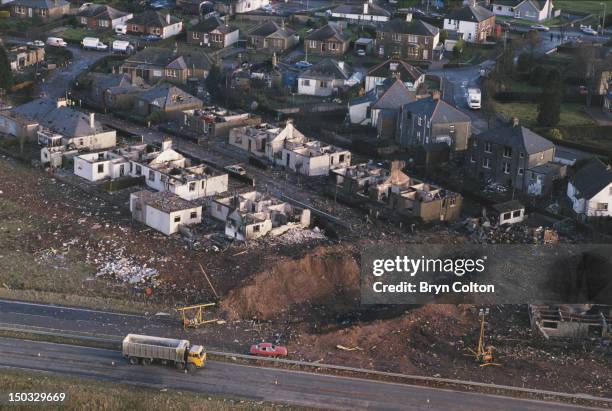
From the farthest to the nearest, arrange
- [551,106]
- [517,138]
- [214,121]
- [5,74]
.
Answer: [5,74], [551,106], [214,121], [517,138]

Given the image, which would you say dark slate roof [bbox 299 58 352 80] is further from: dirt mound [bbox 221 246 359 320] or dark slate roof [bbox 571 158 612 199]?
dirt mound [bbox 221 246 359 320]

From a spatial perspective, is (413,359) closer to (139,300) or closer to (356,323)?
(356,323)

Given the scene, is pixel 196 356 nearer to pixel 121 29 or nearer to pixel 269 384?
pixel 269 384

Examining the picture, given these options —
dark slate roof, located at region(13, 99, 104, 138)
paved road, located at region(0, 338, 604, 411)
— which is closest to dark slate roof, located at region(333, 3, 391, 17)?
dark slate roof, located at region(13, 99, 104, 138)

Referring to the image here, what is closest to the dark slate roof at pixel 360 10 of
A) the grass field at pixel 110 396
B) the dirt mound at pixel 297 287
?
the dirt mound at pixel 297 287

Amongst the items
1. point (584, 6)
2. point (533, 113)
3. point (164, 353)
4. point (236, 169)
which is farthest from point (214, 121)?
point (584, 6)

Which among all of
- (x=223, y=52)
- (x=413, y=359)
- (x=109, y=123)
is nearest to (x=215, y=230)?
(x=413, y=359)
